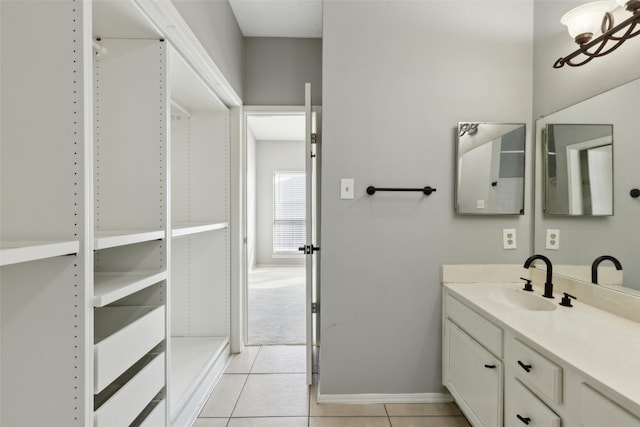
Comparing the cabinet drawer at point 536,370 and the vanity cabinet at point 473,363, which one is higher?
the cabinet drawer at point 536,370

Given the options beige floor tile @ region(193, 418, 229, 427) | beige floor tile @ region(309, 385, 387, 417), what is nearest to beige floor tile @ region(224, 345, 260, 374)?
beige floor tile @ region(193, 418, 229, 427)

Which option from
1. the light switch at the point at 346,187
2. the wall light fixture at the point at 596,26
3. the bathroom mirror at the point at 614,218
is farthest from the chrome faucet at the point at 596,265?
the light switch at the point at 346,187

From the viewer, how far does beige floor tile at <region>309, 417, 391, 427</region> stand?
182 centimetres

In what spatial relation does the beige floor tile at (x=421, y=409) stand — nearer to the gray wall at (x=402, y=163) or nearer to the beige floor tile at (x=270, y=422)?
the gray wall at (x=402, y=163)

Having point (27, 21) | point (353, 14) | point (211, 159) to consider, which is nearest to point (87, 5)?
point (27, 21)

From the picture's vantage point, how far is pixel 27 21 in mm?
880

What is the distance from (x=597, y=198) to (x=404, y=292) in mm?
1117

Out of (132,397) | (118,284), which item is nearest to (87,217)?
(118,284)

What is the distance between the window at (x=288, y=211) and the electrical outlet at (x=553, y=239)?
5.49 metres

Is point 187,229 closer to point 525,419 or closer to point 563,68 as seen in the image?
point 525,419

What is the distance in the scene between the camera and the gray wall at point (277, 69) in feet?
9.19

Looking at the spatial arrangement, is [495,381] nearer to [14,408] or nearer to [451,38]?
[14,408]

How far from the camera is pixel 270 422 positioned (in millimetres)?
1848

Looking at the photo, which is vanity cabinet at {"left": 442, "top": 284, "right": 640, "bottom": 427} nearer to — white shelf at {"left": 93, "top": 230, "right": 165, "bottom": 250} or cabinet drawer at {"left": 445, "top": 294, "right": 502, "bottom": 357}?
cabinet drawer at {"left": 445, "top": 294, "right": 502, "bottom": 357}
